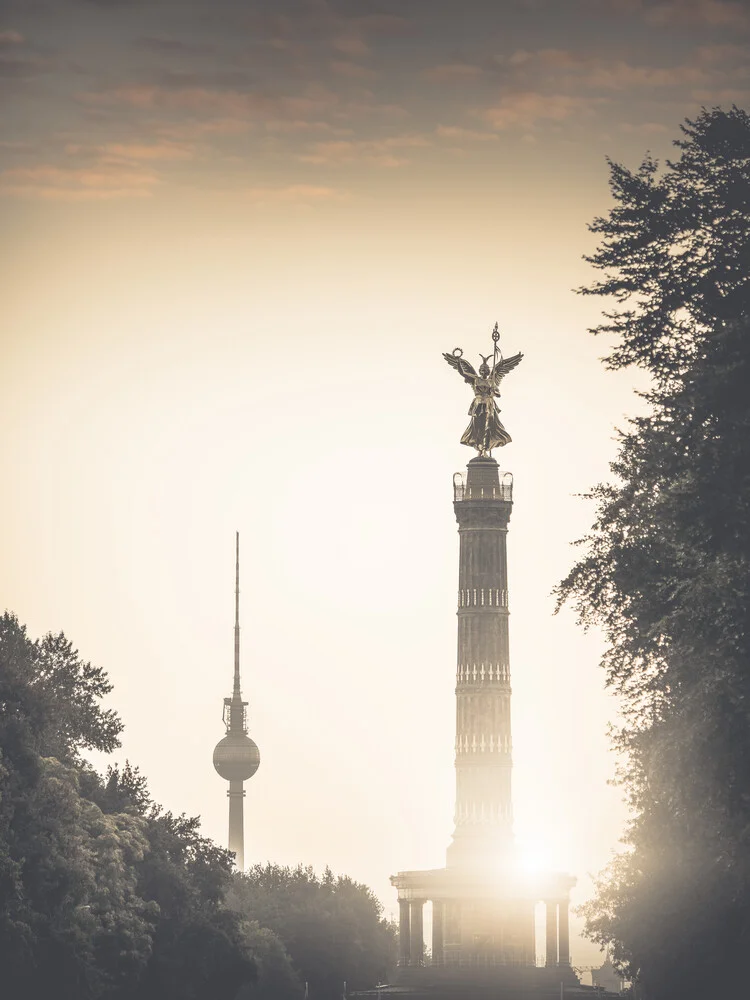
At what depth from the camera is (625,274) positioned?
54.9 m

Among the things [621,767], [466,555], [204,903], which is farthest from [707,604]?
[466,555]

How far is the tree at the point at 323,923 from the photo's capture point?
132 m

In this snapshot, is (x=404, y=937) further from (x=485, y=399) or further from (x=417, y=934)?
(x=485, y=399)

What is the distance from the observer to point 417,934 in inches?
4668

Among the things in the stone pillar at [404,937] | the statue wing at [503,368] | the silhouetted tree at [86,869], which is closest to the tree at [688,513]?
the silhouetted tree at [86,869]

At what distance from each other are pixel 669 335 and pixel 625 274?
1.91 metres

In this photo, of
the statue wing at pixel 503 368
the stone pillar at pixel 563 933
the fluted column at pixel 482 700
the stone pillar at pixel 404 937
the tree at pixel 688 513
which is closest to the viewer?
the tree at pixel 688 513

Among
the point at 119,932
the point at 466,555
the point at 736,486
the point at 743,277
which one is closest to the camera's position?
the point at 736,486

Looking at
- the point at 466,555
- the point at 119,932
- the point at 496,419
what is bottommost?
the point at 119,932

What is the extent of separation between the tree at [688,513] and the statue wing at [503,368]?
6698 centimetres

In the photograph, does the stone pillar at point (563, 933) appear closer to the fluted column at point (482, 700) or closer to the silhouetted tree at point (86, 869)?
the fluted column at point (482, 700)

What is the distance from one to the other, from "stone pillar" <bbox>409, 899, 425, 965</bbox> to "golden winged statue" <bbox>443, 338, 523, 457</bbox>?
2319 centimetres

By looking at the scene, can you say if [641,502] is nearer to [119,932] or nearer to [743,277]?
[743,277]

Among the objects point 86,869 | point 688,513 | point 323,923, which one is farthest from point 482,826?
point 688,513
